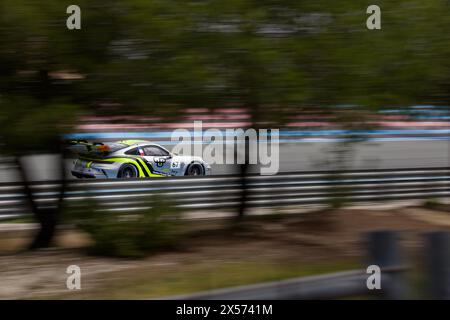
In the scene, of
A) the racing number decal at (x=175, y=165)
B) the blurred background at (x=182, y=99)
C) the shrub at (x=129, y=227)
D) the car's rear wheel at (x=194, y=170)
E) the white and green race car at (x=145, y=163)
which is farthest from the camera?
the car's rear wheel at (x=194, y=170)

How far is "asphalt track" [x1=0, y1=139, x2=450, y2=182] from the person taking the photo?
1057 centimetres

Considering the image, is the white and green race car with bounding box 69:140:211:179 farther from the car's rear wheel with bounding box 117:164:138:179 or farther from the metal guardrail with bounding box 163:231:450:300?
the metal guardrail with bounding box 163:231:450:300

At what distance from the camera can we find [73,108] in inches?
302

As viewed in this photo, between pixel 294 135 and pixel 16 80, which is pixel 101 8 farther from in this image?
pixel 294 135

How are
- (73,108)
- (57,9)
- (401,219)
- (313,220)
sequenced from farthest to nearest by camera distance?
(401,219) → (313,220) → (73,108) → (57,9)

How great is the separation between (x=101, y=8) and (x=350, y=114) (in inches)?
132

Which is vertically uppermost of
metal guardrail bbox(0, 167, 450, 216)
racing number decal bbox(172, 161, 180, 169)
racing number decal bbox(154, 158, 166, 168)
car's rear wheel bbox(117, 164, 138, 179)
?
racing number decal bbox(154, 158, 166, 168)

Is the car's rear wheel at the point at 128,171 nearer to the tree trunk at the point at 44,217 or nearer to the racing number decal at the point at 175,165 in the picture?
the racing number decal at the point at 175,165

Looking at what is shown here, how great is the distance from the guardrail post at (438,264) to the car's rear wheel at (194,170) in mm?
13210

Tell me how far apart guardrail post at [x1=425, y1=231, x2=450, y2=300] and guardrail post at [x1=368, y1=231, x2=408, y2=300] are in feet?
0.87

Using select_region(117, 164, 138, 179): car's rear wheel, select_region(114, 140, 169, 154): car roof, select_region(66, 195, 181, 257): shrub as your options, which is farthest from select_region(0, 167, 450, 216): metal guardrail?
select_region(114, 140, 169, 154): car roof

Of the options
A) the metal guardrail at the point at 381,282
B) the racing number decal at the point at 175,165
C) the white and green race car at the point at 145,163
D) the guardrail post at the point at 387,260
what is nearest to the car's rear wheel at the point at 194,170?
the white and green race car at the point at 145,163

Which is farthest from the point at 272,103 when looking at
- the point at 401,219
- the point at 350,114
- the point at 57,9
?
the point at 401,219

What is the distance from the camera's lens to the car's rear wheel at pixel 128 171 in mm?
16703
